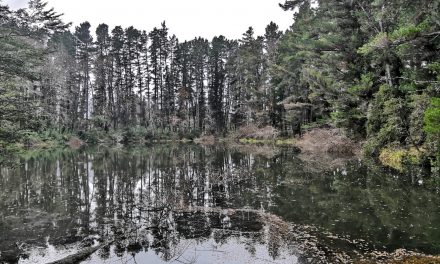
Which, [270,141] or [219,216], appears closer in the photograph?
[219,216]

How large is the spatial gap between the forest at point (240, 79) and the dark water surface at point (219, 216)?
2.77 meters

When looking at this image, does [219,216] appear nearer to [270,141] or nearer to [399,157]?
[399,157]

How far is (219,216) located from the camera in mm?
11008

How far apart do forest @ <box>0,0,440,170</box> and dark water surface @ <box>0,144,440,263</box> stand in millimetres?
2772

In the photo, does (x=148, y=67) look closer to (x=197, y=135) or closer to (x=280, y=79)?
(x=197, y=135)

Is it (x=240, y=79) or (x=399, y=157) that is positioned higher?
(x=240, y=79)

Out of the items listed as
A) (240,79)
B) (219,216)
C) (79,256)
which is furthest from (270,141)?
(79,256)

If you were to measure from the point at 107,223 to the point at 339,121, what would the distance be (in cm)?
2131

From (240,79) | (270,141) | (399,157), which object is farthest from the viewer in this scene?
(240,79)

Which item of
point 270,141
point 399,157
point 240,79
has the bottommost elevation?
point 399,157

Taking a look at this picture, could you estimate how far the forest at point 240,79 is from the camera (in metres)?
13.7

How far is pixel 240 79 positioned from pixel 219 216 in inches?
2114

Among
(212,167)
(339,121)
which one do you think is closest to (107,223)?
(212,167)

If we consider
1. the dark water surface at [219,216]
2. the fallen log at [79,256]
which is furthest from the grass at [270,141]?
the fallen log at [79,256]
